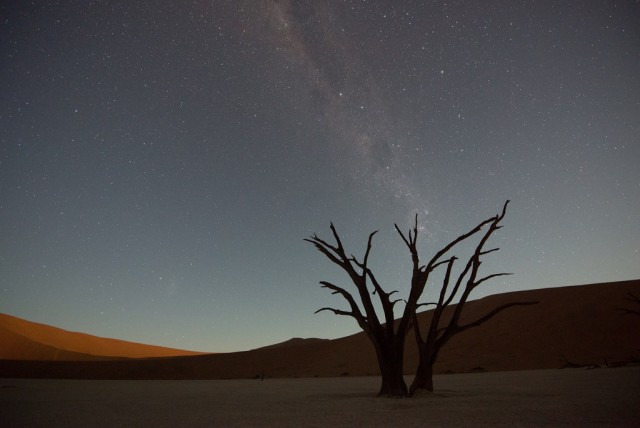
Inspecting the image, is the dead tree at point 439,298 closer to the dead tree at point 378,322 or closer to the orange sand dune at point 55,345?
the dead tree at point 378,322

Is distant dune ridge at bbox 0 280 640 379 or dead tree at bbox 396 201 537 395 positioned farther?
distant dune ridge at bbox 0 280 640 379

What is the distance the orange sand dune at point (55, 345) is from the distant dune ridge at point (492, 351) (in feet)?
142

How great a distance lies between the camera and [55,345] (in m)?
89.6

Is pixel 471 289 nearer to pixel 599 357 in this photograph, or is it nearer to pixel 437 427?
pixel 437 427

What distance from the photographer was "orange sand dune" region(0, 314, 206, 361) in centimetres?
7281

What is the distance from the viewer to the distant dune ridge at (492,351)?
2500 cm

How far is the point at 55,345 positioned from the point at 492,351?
95.2 meters

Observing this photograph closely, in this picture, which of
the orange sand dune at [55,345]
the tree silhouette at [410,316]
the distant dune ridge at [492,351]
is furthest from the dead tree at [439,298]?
the orange sand dune at [55,345]

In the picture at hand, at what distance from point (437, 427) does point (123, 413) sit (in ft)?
17.5

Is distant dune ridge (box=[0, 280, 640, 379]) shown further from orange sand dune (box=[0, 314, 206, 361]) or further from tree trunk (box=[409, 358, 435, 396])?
orange sand dune (box=[0, 314, 206, 361])

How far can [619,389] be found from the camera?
338 inches

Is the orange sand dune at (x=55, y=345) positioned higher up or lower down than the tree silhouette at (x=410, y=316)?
higher up

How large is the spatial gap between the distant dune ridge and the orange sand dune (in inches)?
1707

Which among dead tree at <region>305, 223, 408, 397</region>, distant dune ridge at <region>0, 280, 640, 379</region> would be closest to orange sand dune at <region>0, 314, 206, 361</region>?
distant dune ridge at <region>0, 280, 640, 379</region>
